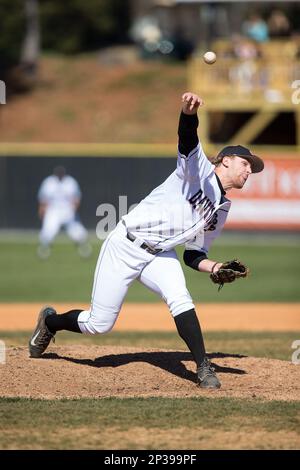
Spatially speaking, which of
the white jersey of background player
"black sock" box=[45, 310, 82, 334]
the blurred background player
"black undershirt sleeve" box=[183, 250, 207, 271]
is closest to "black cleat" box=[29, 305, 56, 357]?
"black sock" box=[45, 310, 82, 334]

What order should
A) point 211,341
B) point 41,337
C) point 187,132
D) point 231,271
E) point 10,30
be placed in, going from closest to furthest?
point 187,132
point 231,271
point 41,337
point 211,341
point 10,30

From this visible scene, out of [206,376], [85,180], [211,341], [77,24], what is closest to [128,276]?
[206,376]

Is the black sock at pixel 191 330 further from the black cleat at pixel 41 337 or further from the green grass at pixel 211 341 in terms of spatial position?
the green grass at pixel 211 341

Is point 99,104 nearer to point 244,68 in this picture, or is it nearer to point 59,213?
point 244,68

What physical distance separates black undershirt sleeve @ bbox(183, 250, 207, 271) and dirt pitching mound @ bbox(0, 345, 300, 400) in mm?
857

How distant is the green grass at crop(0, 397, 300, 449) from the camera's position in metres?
4.84

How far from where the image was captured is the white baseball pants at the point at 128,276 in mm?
6000

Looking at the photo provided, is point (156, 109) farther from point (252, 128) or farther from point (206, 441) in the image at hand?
point (206, 441)

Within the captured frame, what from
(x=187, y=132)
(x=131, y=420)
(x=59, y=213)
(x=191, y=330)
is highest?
(x=59, y=213)

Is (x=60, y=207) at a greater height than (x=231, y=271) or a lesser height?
greater

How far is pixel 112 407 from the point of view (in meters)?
5.54

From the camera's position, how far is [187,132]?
5652 mm

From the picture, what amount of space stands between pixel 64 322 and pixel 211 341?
3.12 m

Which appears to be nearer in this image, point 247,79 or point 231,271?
point 231,271
